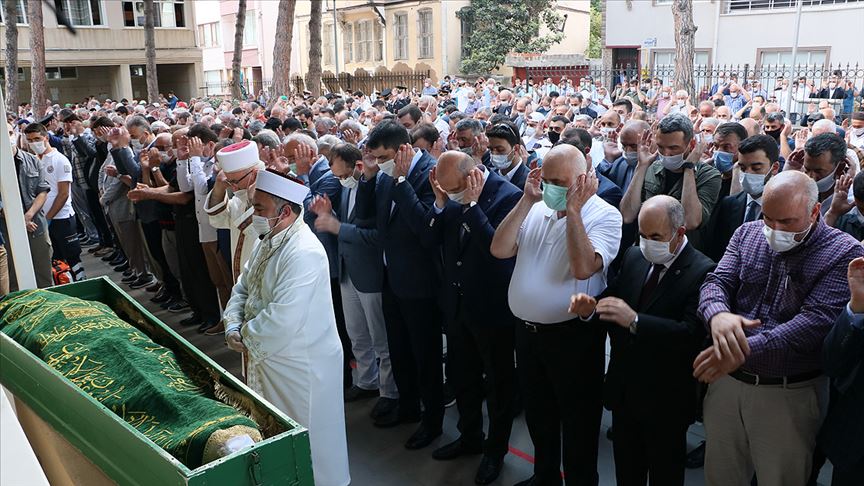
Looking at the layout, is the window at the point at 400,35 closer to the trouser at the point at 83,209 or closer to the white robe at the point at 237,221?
the trouser at the point at 83,209

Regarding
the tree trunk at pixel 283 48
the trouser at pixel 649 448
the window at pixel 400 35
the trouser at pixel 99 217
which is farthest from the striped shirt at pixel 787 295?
the window at pixel 400 35

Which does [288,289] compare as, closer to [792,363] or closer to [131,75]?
[792,363]

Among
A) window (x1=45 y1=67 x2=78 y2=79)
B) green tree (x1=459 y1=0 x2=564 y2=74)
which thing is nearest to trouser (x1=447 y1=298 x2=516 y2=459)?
green tree (x1=459 y1=0 x2=564 y2=74)

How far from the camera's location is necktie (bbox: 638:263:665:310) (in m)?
3.48

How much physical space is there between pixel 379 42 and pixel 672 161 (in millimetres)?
36286

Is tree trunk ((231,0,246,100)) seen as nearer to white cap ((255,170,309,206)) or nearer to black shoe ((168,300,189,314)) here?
black shoe ((168,300,189,314))

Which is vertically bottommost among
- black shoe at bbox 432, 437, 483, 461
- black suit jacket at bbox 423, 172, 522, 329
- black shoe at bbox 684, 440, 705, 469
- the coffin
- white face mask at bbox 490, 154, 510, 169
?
black shoe at bbox 432, 437, 483, 461

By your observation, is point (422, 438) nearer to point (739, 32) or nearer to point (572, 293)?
point (572, 293)

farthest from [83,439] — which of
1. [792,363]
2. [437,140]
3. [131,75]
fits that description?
[131,75]

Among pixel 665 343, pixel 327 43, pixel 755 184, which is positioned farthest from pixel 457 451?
pixel 327 43

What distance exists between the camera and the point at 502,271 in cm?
427

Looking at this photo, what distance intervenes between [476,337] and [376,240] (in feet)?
3.85

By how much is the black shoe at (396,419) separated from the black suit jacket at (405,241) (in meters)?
1.04

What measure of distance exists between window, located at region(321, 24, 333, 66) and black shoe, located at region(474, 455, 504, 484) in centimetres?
4063
